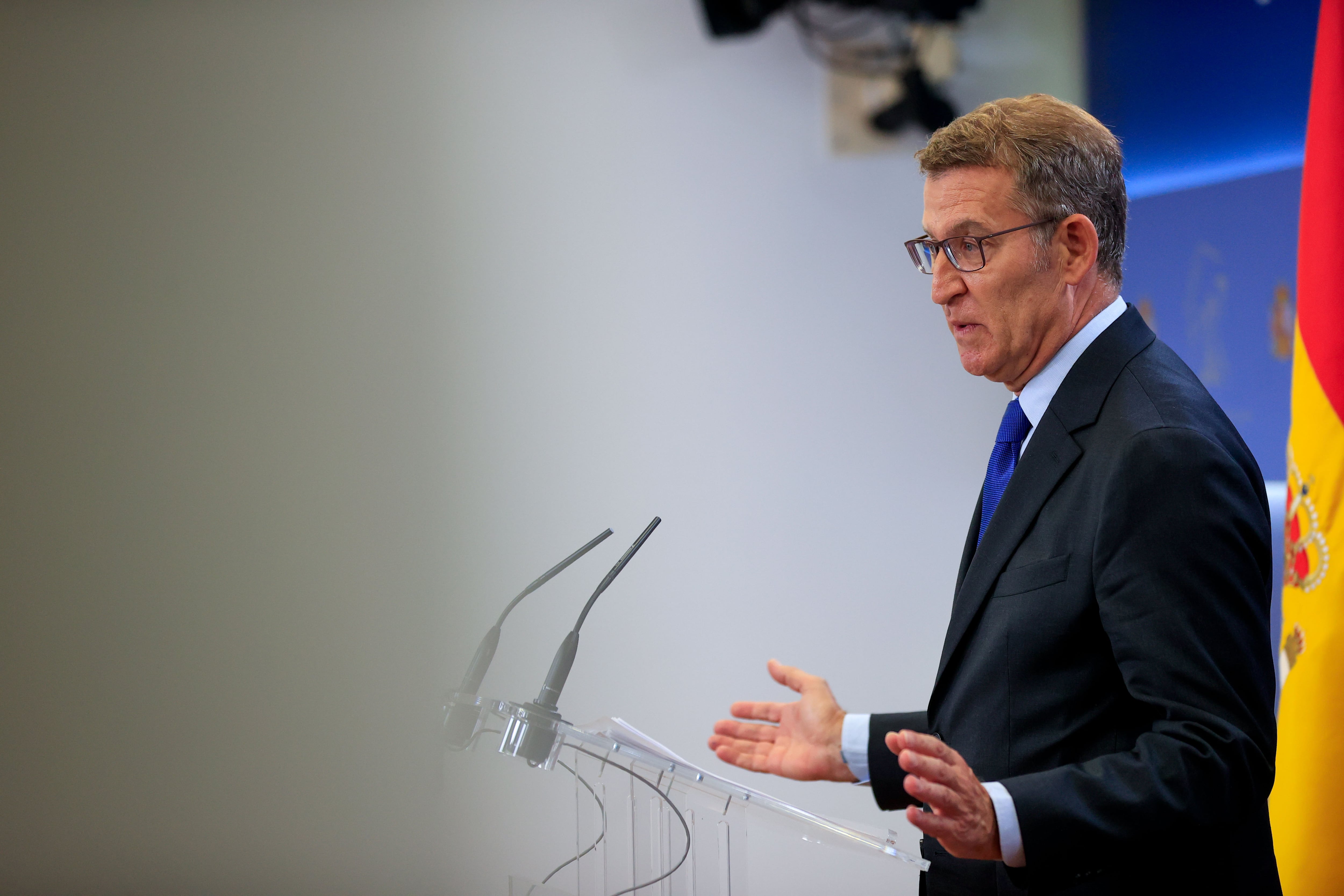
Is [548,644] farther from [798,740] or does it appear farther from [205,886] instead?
[798,740]

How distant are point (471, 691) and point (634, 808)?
230mm

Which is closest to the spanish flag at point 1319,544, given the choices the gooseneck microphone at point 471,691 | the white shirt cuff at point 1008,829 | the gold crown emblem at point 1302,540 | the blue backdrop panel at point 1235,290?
the gold crown emblem at point 1302,540

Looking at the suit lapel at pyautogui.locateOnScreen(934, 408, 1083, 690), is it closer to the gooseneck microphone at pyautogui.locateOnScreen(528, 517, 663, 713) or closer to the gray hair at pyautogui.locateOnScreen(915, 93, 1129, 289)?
the gray hair at pyautogui.locateOnScreen(915, 93, 1129, 289)

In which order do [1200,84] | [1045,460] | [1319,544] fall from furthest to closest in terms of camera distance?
[1200,84] < [1319,544] < [1045,460]

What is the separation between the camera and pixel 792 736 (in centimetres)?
141

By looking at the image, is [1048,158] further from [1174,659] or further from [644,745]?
[644,745]

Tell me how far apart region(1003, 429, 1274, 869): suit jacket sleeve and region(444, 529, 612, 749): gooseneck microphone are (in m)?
0.57

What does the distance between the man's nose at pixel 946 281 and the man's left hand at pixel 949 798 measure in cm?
60

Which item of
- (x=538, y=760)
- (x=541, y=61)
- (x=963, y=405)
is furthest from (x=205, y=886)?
(x=963, y=405)

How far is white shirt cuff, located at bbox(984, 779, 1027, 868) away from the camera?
1.00m

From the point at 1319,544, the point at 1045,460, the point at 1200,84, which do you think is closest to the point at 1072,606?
the point at 1045,460

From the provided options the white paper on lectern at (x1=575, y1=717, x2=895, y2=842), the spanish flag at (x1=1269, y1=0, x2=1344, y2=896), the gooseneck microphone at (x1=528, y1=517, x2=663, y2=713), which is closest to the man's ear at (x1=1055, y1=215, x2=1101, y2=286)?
the gooseneck microphone at (x1=528, y1=517, x2=663, y2=713)

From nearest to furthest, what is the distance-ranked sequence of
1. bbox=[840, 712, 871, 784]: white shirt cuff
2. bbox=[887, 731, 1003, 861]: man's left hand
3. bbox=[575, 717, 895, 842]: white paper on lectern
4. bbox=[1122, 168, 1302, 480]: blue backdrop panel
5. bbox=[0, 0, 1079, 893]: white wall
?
1. bbox=[887, 731, 1003, 861]: man's left hand
2. bbox=[575, 717, 895, 842]: white paper on lectern
3. bbox=[840, 712, 871, 784]: white shirt cuff
4. bbox=[0, 0, 1079, 893]: white wall
5. bbox=[1122, 168, 1302, 480]: blue backdrop panel

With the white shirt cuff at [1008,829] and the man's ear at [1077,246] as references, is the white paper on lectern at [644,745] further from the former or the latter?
the man's ear at [1077,246]
